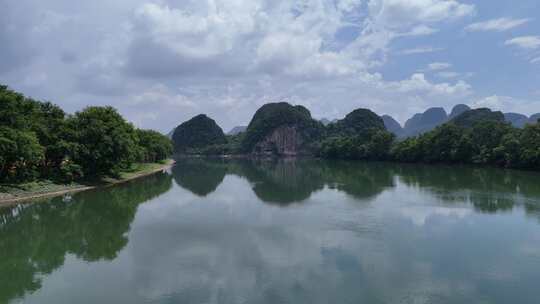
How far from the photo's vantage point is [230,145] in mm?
164875

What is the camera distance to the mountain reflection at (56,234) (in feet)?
52.1

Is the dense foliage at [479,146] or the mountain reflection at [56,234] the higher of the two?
the dense foliage at [479,146]

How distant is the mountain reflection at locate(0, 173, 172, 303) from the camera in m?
15.9

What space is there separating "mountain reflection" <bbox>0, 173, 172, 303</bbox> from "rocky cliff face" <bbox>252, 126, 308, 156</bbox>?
121838mm

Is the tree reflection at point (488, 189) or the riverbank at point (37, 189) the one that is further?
the riverbank at point (37, 189)

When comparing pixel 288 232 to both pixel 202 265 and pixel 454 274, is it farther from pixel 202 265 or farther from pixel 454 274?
pixel 454 274

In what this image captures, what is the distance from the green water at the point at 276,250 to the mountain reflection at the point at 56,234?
83mm

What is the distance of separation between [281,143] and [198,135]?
128 feet

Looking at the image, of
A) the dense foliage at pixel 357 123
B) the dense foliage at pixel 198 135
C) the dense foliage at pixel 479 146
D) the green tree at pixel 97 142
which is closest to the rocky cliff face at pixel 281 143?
the dense foliage at pixel 357 123

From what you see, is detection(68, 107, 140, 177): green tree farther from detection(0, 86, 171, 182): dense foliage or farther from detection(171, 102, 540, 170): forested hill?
detection(171, 102, 540, 170): forested hill

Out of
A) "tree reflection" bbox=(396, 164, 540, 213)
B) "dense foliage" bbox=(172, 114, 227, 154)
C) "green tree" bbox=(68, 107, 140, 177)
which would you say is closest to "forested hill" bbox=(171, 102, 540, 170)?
"dense foliage" bbox=(172, 114, 227, 154)

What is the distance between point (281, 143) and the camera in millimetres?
158500

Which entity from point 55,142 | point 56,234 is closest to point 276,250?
point 56,234

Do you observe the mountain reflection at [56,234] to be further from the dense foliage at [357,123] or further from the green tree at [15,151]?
the dense foliage at [357,123]
